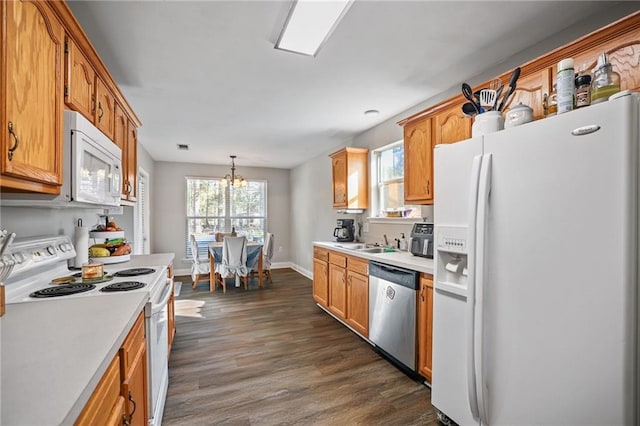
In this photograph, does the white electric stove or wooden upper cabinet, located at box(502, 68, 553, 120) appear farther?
wooden upper cabinet, located at box(502, 68, 553, 120)

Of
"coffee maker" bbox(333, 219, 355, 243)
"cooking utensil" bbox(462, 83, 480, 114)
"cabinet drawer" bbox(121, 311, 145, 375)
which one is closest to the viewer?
"cabinet drawer" bbox(121, 311, 145, 375)

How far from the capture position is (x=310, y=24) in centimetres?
178

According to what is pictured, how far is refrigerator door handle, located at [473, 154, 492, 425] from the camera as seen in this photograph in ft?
4.74

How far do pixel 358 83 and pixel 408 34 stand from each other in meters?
0.75

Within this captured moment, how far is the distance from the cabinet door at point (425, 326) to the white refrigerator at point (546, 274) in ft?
1.29

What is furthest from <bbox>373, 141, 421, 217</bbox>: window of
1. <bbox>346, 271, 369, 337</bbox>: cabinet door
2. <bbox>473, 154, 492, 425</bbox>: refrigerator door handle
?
<bbox>473, 154, 492, 425</bbox>: refrigerator door handle

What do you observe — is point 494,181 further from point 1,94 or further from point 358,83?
point 1,94

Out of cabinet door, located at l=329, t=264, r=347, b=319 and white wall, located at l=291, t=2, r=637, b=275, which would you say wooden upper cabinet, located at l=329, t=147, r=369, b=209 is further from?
cabinet door, located at l=329, t=264, r=347, b=319

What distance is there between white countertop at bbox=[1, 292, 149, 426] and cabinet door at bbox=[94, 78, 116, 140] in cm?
121

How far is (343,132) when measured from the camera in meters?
4.25

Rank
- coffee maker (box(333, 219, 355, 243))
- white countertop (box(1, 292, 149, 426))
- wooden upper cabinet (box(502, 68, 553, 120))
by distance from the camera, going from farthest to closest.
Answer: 1. coffee maker (box(333, 219, 355, 243))
2. wooden upper cabinet (box(502, 68, 553, 120))
3. white countertop (box(1, 292, 149, 426))

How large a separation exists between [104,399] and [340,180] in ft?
11.7

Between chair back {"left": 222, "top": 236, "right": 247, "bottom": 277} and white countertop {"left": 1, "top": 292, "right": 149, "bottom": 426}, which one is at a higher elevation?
white countertop {"left": 1, "top": 292, "right": 149, "bottom": 426}

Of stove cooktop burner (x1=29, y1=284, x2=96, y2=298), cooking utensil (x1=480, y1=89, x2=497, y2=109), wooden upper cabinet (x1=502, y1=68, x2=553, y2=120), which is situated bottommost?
stove cooktop burner (x1=29, y1=284, x2=96, y2=298)
